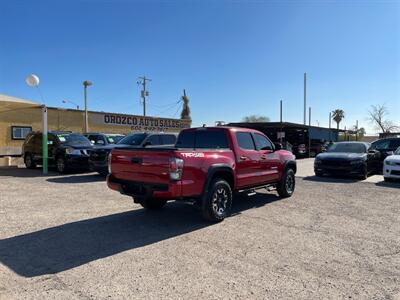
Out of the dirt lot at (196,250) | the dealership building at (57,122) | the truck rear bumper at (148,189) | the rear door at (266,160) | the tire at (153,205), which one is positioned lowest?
the dirt lot at (196,250)

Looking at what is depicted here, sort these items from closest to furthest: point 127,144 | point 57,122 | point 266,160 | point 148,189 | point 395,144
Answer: point 148,189
point 266,160
point 127,144
point 395,144
point 57,122

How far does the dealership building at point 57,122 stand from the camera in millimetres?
26922

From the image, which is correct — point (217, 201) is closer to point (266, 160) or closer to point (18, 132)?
point (266, 160)

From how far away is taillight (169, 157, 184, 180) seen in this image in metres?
6.15

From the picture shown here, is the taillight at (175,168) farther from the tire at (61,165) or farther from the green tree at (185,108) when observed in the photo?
the green tree at (185,108)

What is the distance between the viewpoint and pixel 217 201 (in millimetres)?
7109

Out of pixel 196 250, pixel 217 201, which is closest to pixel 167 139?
pixel 217 201

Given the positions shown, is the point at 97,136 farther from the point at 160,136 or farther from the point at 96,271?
the point at 96,271

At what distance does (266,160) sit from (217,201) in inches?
88.9

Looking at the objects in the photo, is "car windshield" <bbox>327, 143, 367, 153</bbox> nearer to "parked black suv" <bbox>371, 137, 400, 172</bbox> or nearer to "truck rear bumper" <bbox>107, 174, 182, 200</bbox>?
"parked black suv" <bbox>371, 137, 400, 172</bbox>

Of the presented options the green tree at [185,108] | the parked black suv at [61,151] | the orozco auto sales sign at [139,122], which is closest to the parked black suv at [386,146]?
the parked black suv at [61,151]

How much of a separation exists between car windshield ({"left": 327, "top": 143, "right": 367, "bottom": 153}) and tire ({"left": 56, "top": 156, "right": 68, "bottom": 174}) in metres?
11.3

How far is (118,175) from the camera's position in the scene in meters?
7.06

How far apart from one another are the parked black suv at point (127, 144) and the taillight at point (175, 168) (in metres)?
7.35
